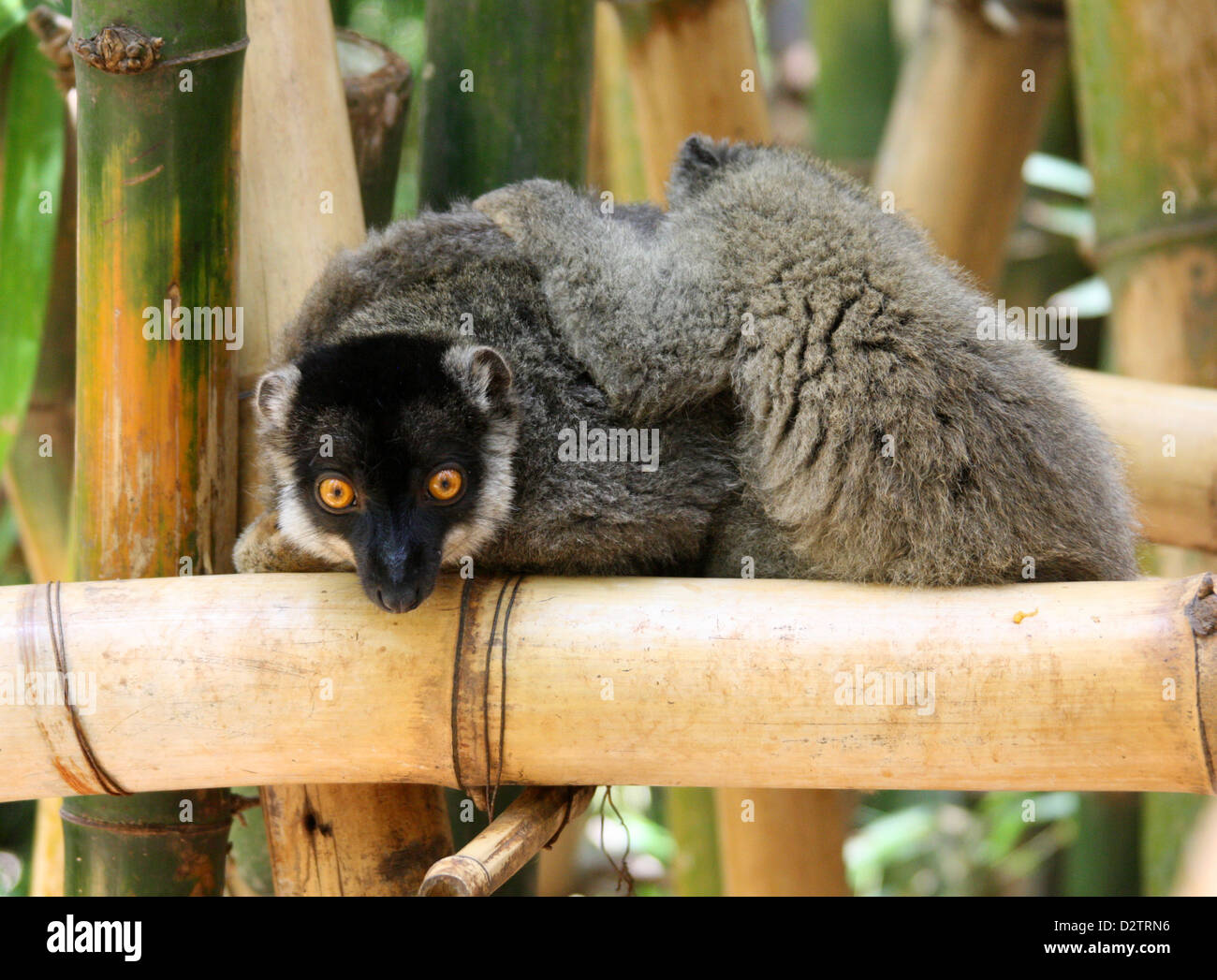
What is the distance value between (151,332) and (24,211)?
1299 millimetres

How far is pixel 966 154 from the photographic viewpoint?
4398 millimetres

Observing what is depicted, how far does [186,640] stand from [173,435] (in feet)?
1.85

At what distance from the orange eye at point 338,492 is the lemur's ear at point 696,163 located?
117 centimetres

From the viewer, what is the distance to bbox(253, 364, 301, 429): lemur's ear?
2752 millimetres

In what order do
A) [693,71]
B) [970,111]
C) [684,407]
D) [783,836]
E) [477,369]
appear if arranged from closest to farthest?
1. [477,369]
2. [684,407]
3. [693,71]
4. [783,836]
5. [970,111]

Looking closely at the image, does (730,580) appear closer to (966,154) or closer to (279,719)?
(279,719)

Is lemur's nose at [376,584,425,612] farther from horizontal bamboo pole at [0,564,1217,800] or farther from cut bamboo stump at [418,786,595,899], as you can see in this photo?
cut bamboo stump at [418,786,595,899]

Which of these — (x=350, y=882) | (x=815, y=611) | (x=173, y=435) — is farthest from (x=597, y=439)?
(x=350, y=882)

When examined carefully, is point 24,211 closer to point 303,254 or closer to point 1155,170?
point 303,254

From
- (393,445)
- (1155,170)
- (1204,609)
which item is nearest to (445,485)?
(393,445)

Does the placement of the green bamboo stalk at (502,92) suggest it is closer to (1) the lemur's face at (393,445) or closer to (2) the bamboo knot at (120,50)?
(1) the lemur's face at (393,445)

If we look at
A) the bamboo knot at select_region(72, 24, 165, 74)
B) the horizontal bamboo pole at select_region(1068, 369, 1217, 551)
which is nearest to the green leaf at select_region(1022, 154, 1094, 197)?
the horizontal bamboo pole at select_region(1068, 369, 1217, 551)

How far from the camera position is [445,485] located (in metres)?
2.68

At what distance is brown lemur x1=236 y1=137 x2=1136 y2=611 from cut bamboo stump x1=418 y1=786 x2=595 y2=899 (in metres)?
0.54
